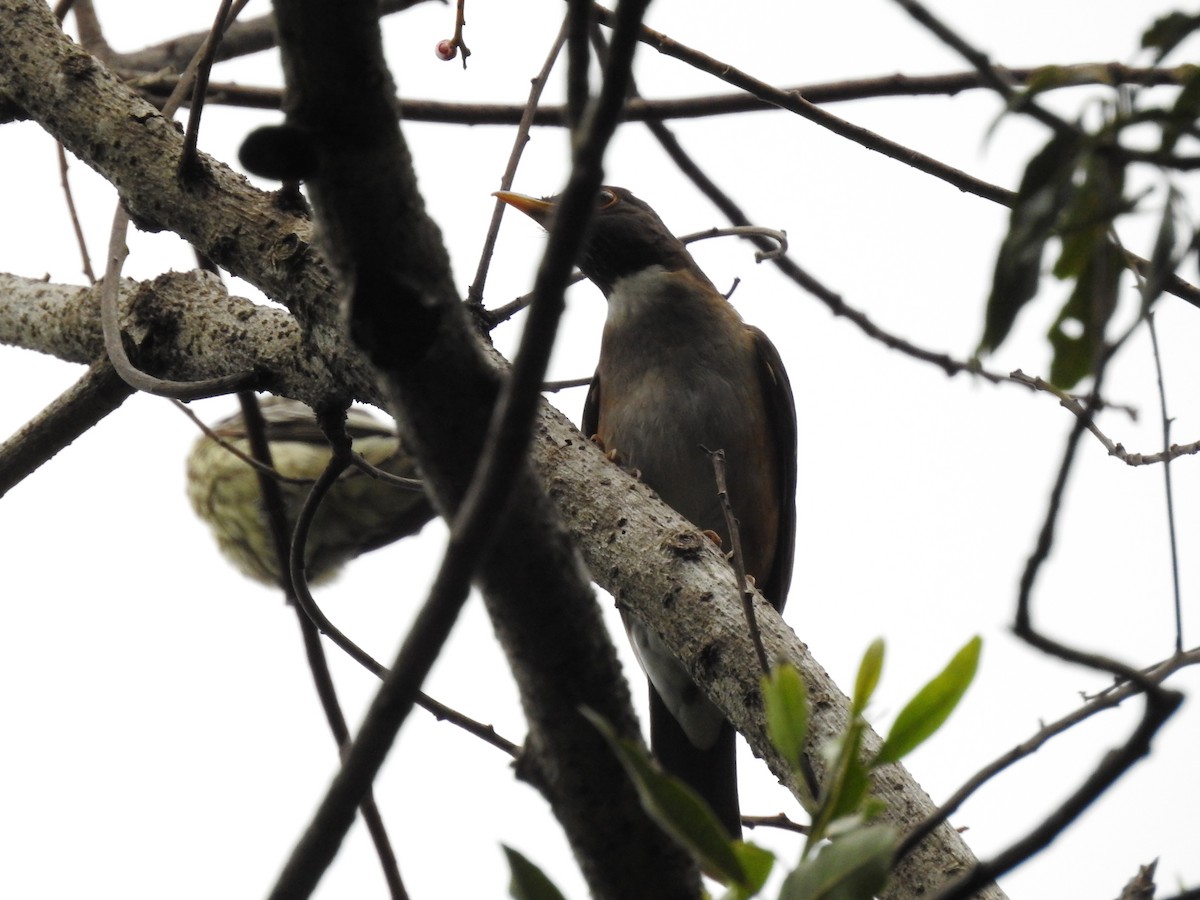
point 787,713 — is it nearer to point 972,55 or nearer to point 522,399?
point 522,399

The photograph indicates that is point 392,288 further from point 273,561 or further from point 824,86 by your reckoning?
point 273,561

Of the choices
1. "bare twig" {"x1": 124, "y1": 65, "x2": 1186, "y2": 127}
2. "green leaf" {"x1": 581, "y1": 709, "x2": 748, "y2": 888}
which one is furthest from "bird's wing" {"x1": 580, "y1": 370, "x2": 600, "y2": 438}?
"green leaf" {"x1": 581, "y1": 709, "x2": 748, "y2": 888}

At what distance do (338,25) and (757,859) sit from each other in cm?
90

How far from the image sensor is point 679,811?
4.09 feet

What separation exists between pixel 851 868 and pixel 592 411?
4246 millimetres

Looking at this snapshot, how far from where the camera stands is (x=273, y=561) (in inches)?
207

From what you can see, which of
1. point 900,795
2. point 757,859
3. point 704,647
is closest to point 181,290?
point 704,647

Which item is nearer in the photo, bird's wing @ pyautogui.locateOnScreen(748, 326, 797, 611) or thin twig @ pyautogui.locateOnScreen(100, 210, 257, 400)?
thin twig @ pyautogui.locateOnScreen(100, 210, 257, 400)

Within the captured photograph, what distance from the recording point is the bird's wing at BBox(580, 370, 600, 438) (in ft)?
17.6

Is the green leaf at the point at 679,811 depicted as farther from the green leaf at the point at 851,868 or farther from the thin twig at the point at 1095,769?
the thin twig at the point at 1095,769

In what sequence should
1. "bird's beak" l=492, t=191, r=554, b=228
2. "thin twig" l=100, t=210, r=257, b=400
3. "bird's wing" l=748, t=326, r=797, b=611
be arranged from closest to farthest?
"thin twig" l=100, t=210, r=257, b=400 < "bird's beak" l=492, t=191, r=554, b=228 < "bird's wing" l=748, t=326, r=797, b=611

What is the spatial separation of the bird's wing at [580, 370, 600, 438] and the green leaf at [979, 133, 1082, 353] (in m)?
3.76

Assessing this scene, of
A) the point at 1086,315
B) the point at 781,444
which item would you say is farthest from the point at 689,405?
the point at 1086,315

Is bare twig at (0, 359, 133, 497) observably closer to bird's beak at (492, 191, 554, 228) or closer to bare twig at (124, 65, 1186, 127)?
bare twig at (124, 65, 1186, 127)
